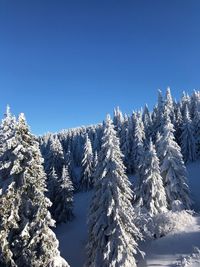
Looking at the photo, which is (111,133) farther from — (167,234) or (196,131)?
(196,131)

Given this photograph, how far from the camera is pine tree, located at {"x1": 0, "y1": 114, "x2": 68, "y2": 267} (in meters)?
21.9

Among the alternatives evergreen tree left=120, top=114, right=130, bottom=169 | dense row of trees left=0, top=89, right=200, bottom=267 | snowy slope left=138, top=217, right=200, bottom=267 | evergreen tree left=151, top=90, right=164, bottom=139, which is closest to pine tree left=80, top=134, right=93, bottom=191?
evergreen tree left=120, top=114, right=130, bottom=169

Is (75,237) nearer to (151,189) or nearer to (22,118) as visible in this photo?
(151,189)

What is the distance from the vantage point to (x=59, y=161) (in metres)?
74.6

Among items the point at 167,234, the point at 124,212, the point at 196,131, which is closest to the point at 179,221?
the point at 167,234

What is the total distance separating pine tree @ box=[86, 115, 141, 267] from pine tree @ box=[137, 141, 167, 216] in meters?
11.7

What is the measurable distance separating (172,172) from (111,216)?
19666 mm

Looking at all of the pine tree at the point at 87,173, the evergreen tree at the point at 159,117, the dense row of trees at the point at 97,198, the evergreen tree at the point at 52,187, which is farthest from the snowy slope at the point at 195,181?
the evergreen tree at the point at 52,187

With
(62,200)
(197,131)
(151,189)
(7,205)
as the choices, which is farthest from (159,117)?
(7,205)

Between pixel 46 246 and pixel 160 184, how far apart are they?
25.8m

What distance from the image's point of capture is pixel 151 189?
44.4m

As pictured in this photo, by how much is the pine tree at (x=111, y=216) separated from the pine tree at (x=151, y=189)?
38.5 feet

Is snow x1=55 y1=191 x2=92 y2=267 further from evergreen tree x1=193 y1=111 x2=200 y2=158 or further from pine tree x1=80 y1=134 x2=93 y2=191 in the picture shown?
evergreen tree x1=193 y1=111 x2=200 y2=158

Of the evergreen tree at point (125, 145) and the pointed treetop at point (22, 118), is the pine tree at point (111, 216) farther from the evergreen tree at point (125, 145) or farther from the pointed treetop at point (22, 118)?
the evergreen tree at point (125, 145)
